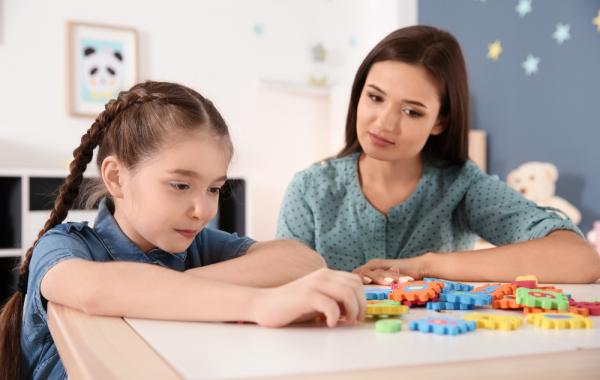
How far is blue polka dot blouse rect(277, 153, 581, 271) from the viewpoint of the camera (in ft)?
4.74

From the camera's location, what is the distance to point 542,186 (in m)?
2.88

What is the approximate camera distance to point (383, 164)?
1505 millimetres

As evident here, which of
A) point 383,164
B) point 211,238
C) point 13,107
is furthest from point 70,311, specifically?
point 13,107

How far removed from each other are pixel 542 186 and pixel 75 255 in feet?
8.32

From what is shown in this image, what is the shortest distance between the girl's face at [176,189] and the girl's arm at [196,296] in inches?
8.3

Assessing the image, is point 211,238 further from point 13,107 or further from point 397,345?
point 13,107

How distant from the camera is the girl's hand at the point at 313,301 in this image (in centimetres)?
57

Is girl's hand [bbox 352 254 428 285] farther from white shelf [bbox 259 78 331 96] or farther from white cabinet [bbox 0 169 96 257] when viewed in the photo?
white shelf [bbox 259 78 331 96]

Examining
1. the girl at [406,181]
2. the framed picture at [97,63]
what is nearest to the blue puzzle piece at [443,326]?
the girl at [406,181]

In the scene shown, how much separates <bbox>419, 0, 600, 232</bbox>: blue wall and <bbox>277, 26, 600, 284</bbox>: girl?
1.54 m

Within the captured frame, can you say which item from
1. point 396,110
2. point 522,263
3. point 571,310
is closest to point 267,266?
point 571,310

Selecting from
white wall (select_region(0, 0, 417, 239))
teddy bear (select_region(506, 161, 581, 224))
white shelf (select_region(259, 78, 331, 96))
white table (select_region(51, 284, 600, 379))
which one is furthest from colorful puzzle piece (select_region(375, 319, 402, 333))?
white shelf (select_region(259, 78, 331, 96))

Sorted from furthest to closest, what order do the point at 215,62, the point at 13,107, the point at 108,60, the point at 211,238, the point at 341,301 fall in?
the point at 215,62, the point at 108,60, the point at 13,107, the point at 211,238, the point at 341,301

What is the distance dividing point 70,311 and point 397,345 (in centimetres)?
34
